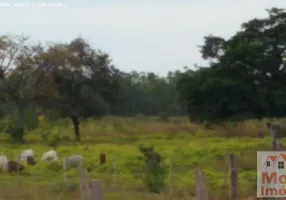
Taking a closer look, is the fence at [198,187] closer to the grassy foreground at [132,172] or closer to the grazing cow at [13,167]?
the grassy foreground at [132,172]

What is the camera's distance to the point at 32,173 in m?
24.9

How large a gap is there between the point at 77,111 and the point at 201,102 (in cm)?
914

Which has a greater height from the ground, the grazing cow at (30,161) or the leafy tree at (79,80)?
the leafy tree at (79,80)

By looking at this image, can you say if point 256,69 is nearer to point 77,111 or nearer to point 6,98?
point 77,111

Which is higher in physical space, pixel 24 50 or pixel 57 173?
pixel 24 50

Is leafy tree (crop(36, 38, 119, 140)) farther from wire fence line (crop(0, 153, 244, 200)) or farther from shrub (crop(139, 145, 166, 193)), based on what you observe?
shrub (crop(139, 145, 166, 193))

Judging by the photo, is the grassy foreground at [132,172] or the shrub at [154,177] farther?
the shrub at [154,177]

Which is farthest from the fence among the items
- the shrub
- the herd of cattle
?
the herd of cattle

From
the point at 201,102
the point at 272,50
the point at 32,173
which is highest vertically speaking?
the point at 272,50

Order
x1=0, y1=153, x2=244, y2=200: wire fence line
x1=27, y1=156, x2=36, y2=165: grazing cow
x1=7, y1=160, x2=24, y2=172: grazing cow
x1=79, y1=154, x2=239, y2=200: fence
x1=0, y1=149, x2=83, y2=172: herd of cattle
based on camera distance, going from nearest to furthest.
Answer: x1=79, y1=154, x2=239, y2=200: fence → x1=0, y1=153, x2=244, y2=200: wire fence line → x1=0, y1=149, x2=83, y2=172: herd of cattle → x1=7, y1=160, x2=24, y2=172: grazing cow → x1=27, y1=156, x2=36, y2=165: grazing cow

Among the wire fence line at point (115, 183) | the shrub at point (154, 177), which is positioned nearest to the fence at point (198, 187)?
the wire fence line at point (115, 183)

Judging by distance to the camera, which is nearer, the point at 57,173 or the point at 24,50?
the point at 57,173

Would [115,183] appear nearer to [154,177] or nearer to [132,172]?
[154,177]

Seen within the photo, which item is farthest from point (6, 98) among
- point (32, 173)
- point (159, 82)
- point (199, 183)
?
point (159, 82)
